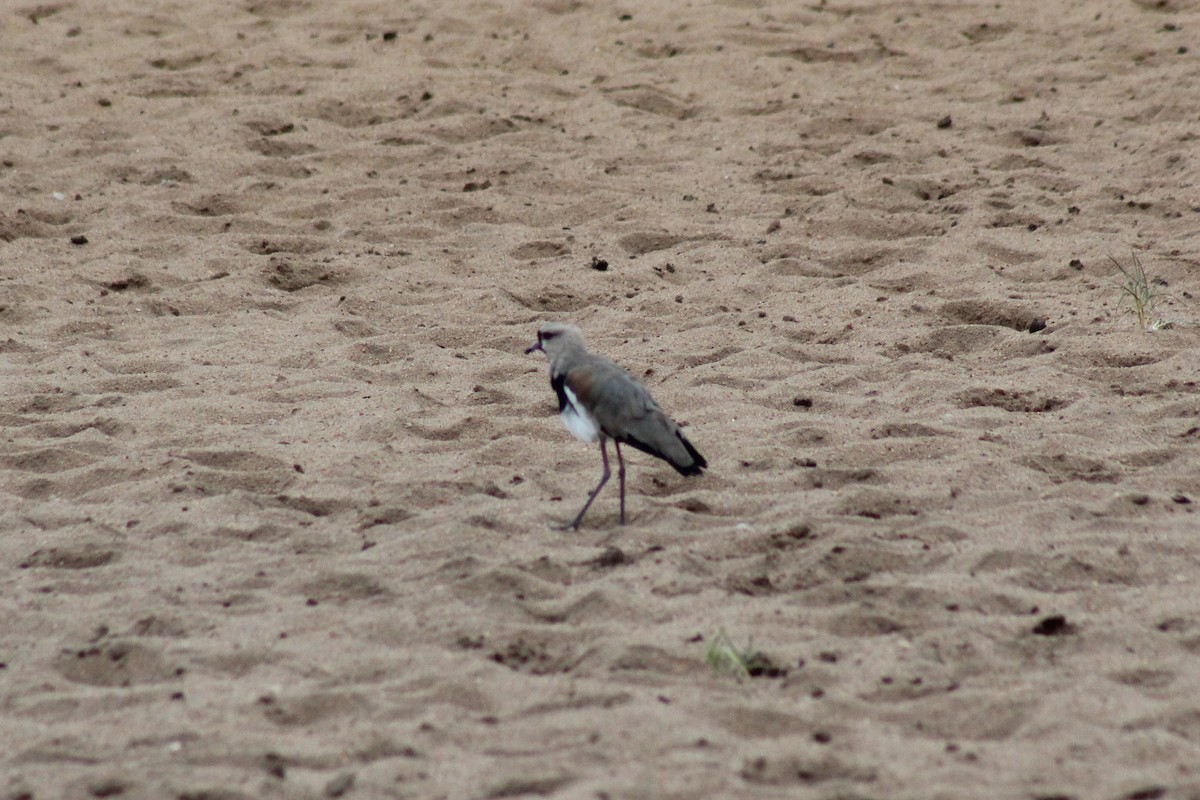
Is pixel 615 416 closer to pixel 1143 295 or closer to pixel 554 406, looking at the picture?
pixel 554 406

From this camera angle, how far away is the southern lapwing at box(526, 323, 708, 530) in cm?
440

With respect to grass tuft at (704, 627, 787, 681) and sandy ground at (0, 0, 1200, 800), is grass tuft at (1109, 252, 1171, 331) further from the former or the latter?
grass tuft at (704, 627, 787, 681)

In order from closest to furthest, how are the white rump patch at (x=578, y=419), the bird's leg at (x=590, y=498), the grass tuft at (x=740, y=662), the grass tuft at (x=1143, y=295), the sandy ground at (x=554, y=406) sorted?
the sandy ground at (x=554, y=406)
the grass tuft at (x=740, y=662)
the bird's leg at (x=590, y=498)
the white rump patch at (x=578, y=419)
the grass tuft at (x=1143, y=295)

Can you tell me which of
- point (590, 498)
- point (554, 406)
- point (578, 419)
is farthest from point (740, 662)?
point (554, 406)

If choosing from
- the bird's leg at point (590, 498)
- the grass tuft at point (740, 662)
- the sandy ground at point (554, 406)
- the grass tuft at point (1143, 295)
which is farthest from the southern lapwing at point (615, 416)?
the grass tuft at point (1143, 295)

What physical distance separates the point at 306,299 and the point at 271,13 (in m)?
3.91

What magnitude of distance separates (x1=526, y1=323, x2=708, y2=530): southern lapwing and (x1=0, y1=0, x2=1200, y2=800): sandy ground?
0.59 ft

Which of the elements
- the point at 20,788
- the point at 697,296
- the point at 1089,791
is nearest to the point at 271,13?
the point at 697,296

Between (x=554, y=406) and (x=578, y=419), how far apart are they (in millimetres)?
855

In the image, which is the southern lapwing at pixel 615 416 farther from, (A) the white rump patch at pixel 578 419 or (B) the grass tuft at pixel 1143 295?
(B) the grass tuft at pixel 1143 295

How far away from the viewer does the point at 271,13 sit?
381 inches

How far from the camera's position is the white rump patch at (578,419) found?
4.50m

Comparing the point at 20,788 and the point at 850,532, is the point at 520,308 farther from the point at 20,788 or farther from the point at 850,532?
the point at 20,788

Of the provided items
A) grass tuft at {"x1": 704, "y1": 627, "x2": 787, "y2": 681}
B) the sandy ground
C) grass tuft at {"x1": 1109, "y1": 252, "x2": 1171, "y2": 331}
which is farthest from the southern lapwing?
grass tuft at {"x1": 1109, "y1": 252, "x2": 1171, "y2": 331}
